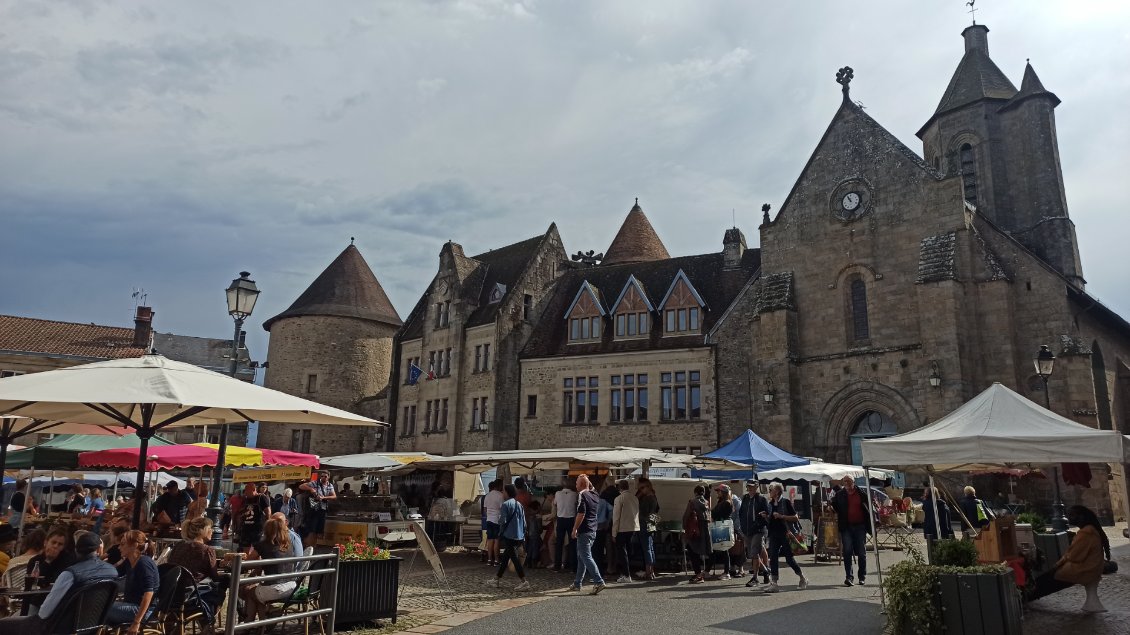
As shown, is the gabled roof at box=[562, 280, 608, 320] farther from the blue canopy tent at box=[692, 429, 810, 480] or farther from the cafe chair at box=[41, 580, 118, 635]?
the cafe chair at box=[41, 580, 118, 635]

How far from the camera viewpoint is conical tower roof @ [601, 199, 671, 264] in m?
40.2

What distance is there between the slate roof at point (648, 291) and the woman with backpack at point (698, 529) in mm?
16052

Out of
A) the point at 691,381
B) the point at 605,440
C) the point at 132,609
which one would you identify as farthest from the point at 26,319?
the point at 132,609

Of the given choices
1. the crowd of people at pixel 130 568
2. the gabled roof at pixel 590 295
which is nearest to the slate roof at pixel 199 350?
the gabled roof at pixel 590 295

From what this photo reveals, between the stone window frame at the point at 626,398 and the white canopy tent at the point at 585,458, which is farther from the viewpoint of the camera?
the stone window frame at the point at 626,398

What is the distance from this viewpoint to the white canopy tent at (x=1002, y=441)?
8.63m

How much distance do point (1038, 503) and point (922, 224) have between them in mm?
9012

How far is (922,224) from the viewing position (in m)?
24.9

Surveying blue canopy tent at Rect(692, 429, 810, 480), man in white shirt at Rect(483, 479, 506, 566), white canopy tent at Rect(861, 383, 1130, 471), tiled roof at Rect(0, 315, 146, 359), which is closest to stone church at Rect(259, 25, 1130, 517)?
blue canopy tent at Rect(692, 429, 810, 480)

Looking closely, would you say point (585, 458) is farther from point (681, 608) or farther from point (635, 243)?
point (635, 243)

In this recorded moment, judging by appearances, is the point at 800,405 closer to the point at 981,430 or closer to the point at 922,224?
the point at 922,224

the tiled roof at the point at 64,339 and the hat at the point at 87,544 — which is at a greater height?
the tiled roof at the point at 64,339

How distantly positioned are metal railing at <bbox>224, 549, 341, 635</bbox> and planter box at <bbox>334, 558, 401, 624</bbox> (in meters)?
0.35

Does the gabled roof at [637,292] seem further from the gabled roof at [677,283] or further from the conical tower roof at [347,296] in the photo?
the conical tower roof at [347,296]
